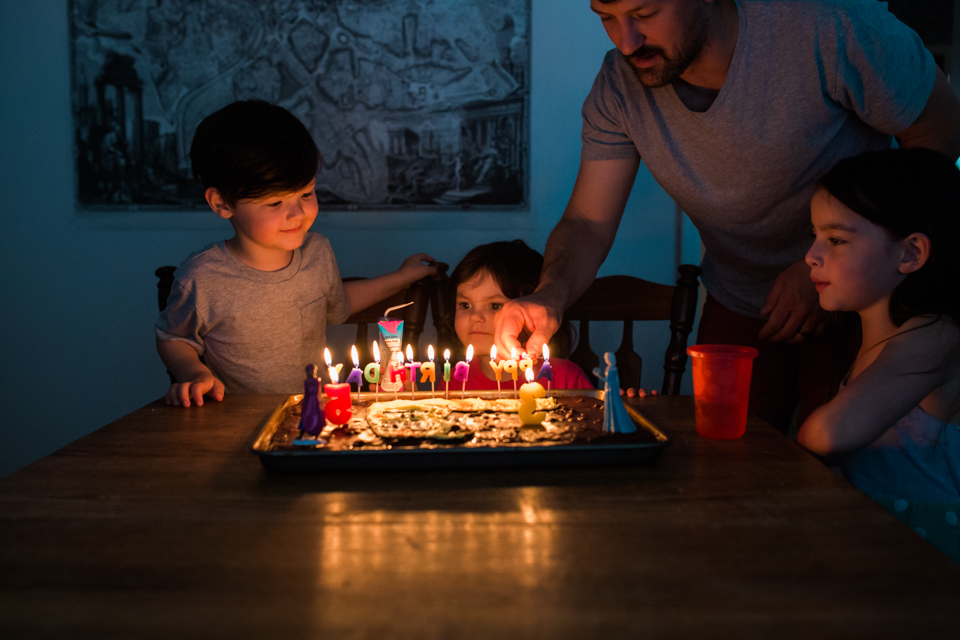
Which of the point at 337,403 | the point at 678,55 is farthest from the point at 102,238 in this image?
the point at 678,55

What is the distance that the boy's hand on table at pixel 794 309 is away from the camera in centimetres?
151

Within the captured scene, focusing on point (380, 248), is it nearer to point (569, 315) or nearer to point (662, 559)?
point (569, 315)

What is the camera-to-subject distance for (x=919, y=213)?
124cm

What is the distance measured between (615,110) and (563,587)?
140 centimetres

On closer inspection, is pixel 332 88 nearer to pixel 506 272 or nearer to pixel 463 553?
pixel 506 272

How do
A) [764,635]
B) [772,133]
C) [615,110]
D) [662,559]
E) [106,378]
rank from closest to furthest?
1. [764,635]
2. [662,559]
3. [772,133]
4. [615,110]
5. [106,378]

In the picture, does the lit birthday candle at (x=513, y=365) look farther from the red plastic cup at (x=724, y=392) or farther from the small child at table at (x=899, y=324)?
the small child at table at (x=899, y=324)

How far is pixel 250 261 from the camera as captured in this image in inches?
71.9

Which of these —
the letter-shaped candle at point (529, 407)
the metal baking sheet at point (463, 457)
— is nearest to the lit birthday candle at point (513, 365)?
the letter-shaped candle at point (529, 407)

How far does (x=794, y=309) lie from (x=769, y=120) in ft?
1.44

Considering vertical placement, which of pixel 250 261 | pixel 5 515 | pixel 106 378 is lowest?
pixel 106 378

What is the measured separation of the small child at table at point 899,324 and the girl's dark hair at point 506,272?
81 cm

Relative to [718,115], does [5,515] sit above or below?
below

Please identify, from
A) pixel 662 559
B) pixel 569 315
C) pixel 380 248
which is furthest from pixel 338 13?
pixel 662 559
